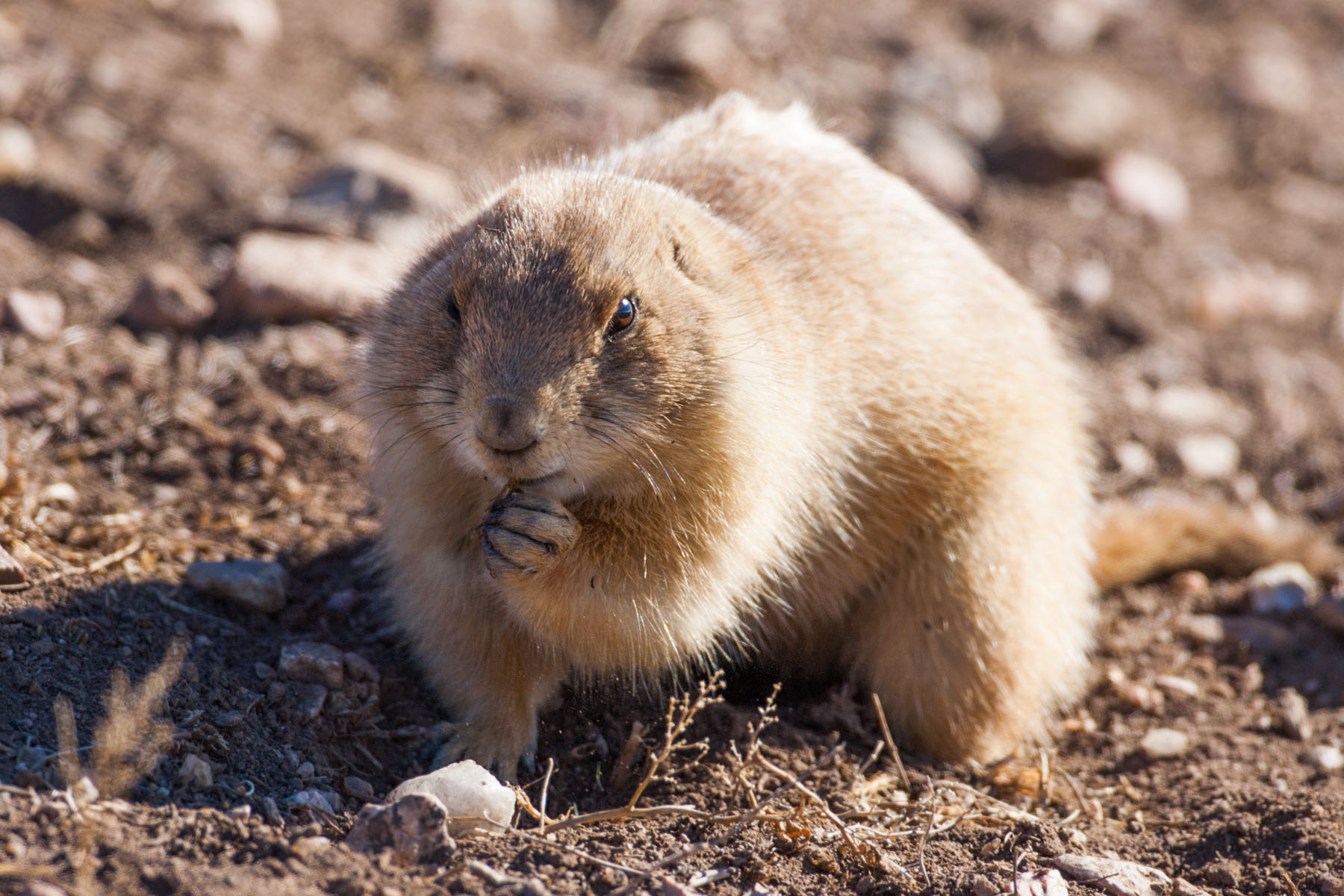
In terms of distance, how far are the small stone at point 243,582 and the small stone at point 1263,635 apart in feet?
14.4

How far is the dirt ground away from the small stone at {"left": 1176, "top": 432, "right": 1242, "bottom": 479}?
29 mm

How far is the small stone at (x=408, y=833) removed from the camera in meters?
3.63

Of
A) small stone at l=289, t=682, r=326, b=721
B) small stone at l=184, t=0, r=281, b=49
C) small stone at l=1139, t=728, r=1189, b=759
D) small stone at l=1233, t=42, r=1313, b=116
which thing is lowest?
small stone at l=1139, t=728, r=1189, b=759

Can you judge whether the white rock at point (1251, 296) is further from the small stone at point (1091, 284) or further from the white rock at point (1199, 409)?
the white rock at point (1199, 409)

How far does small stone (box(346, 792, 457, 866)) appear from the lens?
3627 millimetres

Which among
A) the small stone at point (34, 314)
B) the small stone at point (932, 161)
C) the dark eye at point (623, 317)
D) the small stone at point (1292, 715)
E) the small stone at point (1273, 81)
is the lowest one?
the small stone at point (1292, 715)

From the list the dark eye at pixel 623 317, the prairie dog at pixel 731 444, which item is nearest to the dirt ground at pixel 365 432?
the prairie dog at pixel 731 444

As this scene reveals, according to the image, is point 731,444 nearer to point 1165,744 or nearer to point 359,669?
point 359,669

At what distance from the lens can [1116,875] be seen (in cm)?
421

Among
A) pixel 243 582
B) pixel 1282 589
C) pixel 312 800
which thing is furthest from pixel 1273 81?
pixel 312 800

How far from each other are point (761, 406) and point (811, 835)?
144 cm

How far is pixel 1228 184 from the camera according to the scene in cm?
1014

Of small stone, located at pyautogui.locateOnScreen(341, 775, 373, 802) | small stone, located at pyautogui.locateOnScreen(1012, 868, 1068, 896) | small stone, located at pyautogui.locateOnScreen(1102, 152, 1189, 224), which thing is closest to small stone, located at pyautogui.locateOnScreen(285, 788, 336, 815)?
small stone, located at pyautogui.locateOnScreen(341, 775, 373, 802)

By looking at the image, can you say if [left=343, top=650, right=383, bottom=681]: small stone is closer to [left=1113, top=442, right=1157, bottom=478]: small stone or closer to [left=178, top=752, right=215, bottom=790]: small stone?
[left=178, top=752, right=215, bottom=790]: small stone
